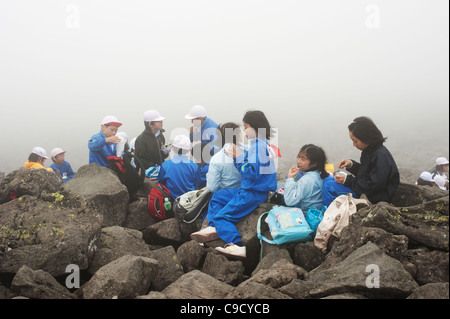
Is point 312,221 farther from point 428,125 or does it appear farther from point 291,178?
point 428,125

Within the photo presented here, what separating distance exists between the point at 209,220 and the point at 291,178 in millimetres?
1928

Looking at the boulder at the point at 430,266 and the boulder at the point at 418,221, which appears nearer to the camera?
the boulder at the point at 430,266

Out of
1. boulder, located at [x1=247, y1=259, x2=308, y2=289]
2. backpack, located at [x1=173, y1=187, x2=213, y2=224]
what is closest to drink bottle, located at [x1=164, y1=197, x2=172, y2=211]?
backpack, located at [x1=173, y1=187, x2=213, y2=224]

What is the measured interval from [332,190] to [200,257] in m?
2.81

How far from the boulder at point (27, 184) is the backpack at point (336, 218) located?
5653 millimetres

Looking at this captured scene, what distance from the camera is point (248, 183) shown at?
6.69 m

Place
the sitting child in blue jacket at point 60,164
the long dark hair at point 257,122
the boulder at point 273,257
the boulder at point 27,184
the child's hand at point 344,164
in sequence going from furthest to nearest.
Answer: the sitting child in blue jacket at point 60,164
the boulder at point 27,184
the long dark hair at point 257,122
the child's hand at point 344,164
the boulder at point 273,257

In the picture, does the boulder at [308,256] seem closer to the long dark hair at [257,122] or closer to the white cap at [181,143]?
the long dark hair at [257,122]

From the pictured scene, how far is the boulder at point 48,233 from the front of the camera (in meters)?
5.04

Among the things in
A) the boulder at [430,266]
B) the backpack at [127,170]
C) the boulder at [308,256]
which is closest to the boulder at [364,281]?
the boulder at [430,266]

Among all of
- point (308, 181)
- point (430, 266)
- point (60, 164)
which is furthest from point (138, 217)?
point (60, 164)

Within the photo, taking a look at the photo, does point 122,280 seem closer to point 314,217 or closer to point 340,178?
point 314,217

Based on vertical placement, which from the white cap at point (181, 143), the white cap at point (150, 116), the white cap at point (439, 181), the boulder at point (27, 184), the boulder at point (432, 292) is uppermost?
the white cap at point (150, 116)

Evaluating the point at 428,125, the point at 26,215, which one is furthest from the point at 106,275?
the point at 428,125
